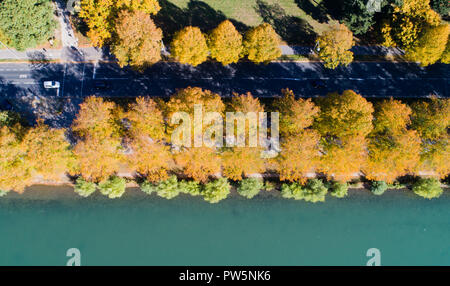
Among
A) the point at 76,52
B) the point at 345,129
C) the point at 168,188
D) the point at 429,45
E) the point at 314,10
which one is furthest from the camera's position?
the point at 314,10

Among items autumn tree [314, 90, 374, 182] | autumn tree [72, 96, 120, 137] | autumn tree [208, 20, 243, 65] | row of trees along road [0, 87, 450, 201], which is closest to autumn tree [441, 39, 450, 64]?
row of trees along road [0, 87, 450, 201]

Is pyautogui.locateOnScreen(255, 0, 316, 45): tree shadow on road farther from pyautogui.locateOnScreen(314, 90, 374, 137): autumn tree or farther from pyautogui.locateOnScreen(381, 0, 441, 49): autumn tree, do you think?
pyautogui.locateOnScreen(314, 90, 374, 137): autumn tree

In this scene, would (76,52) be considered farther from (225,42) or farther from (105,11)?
(225,42)

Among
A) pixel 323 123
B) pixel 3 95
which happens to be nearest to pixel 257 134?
pixel 323 123

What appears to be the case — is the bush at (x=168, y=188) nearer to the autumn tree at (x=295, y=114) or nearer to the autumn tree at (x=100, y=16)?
the autumn tree at (x=295, y=114)

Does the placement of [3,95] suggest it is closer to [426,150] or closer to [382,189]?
[382,189]

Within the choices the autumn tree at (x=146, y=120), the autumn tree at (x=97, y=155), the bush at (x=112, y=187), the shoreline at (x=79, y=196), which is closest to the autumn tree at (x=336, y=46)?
the shoreline at (x=79, y=196)

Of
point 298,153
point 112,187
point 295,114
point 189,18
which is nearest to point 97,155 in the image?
point 112,187
